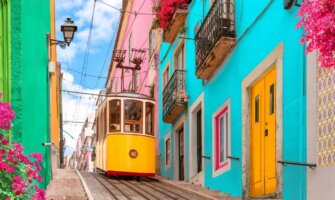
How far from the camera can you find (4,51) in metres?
6.92

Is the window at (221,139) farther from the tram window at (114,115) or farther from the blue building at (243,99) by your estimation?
the tram window at (114,115)

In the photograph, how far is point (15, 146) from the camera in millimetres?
5250

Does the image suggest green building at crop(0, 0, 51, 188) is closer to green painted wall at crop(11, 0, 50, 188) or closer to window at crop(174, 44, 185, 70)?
green painted wall at crop(11, 0, 50, 188)

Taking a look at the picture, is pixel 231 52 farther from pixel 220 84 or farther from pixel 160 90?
pixel 160 90

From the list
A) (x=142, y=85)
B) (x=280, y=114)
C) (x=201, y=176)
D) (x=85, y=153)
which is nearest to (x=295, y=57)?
(x=280, y=114)

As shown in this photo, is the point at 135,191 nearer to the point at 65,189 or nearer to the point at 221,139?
the point at 65,189

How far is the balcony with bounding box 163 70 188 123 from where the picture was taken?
55.7 feet

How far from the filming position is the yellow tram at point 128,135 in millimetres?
16219

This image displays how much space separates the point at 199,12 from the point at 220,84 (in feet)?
9.50

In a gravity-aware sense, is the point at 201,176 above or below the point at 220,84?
below

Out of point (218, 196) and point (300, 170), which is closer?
point (300, 170)

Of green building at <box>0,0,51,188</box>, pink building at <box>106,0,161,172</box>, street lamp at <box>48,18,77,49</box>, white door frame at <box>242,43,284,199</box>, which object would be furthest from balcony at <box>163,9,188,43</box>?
green building at <box>0,0,51,188</box>

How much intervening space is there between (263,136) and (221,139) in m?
2.86

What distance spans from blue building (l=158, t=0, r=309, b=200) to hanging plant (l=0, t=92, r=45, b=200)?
164 inches
